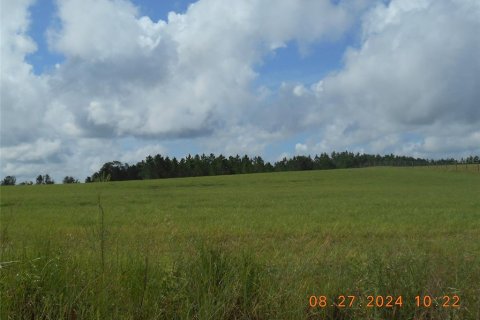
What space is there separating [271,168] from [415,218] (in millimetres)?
→ 157045

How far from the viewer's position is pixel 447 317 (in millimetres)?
5152

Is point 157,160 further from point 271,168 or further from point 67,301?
point 67,301

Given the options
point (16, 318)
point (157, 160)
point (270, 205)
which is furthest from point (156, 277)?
point (157, 160)
